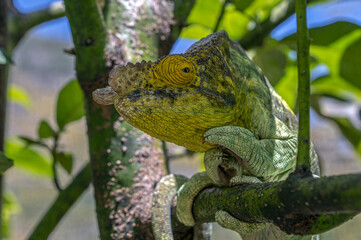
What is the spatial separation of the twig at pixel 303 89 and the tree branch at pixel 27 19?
1.35 metres

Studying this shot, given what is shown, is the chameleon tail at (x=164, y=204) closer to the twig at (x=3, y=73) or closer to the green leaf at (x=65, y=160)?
the green leaf at (x=65, y=160)

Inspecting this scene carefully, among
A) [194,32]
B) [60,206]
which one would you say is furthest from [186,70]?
[194,32]

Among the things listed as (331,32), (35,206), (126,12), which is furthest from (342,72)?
(35,206)

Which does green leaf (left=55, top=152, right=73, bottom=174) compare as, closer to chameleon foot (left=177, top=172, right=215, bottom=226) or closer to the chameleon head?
chameleon foot (left=177, top=172, right=215, bottom=226)

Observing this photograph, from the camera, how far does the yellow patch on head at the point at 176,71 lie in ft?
2.55

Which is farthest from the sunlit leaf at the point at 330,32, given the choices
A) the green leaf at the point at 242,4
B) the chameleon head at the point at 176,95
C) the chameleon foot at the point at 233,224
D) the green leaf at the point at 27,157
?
the green leaf at the point at 27,157

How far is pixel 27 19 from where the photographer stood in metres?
1.77

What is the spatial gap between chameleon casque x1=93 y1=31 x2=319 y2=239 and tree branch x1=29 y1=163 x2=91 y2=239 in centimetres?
62

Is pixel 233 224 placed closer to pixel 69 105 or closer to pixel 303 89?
pixel 303 89

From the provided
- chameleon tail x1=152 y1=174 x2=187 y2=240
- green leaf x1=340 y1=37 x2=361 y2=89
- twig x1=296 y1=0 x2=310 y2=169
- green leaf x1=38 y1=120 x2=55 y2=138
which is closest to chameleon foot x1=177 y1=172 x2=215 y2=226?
chameleon tail x1=152 y1=174 x2=187 y2=240

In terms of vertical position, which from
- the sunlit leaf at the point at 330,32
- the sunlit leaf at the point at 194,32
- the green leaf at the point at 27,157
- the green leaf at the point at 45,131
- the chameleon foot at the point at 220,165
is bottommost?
the green leaf at the point at 27,157

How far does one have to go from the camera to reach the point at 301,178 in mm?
597

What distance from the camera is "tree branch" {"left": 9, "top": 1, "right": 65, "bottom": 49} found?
1.76m

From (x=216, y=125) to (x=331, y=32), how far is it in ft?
3.10
